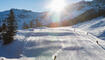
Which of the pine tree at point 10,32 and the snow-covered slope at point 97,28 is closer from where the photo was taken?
the pine tree at point 10,32

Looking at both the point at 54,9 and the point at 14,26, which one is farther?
the point at 54,9

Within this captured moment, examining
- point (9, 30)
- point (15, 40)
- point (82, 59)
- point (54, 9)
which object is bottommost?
point (82, 59)

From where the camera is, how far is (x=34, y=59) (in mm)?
10688

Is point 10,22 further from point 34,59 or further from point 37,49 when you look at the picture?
point 34,59

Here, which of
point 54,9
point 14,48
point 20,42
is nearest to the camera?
point 14,48

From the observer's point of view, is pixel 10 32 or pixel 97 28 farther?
pixel 97 28

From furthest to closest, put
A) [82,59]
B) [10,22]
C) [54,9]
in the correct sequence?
[54,9], [10,22], [82,59]

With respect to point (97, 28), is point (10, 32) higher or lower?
higher

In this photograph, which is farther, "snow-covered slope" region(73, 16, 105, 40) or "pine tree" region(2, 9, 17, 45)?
"snow-covered slope" region(73, 16, 105, 40)

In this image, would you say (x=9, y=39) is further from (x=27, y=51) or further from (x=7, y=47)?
(x=27, y=51)

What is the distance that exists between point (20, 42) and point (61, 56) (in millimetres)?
8453

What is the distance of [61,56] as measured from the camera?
36.2ft

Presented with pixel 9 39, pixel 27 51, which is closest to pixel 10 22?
pixel 9 39

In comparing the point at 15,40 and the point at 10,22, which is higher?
the point at 10,22
